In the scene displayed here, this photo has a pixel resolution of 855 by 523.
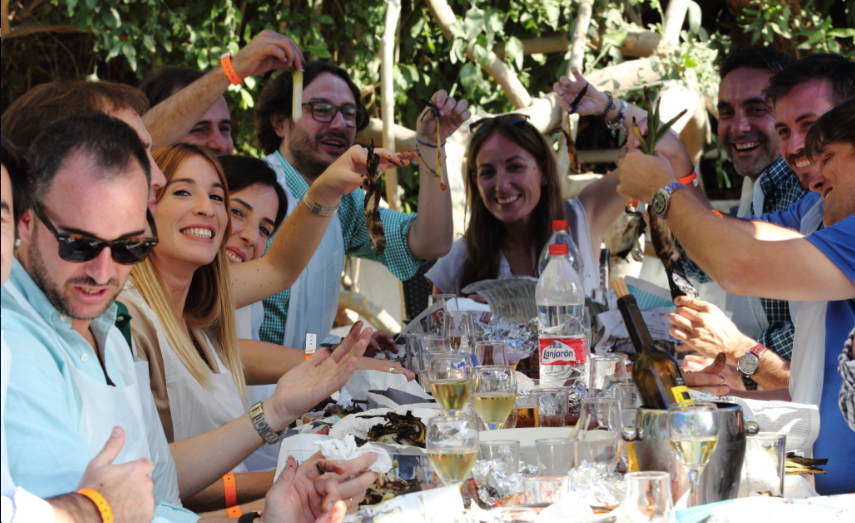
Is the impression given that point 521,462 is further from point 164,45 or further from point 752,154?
point 164,45

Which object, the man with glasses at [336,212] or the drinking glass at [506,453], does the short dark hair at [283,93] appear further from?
the drinking glass at [506,453]

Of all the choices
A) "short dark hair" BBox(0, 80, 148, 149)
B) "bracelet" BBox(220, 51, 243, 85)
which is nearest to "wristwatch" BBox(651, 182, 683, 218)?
"short dark hair" BBox(0, 80, 148, 149)

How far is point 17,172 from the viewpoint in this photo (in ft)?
3.35

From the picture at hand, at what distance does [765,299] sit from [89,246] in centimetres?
260

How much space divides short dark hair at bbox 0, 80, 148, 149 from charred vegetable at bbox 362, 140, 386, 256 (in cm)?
68

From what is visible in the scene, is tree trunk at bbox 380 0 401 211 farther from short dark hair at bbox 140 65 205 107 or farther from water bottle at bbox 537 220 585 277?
water bottle at bbox 537 220 585 277

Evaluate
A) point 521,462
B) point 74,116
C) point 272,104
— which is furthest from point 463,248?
point 74,116

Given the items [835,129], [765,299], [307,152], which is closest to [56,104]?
[835,129]

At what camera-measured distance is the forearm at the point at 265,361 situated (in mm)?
2492

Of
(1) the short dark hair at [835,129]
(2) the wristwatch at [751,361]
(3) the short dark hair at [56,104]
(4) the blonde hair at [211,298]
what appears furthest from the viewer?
(2) the wristwatch at [751,361]

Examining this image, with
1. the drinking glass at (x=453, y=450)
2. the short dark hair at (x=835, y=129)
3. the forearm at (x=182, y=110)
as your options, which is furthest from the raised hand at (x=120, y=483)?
the forearm at (x=182, y=110)

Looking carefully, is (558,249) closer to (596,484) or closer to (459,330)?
(459,330)

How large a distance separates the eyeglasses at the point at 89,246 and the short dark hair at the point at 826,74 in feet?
7.22

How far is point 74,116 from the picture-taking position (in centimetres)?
115
